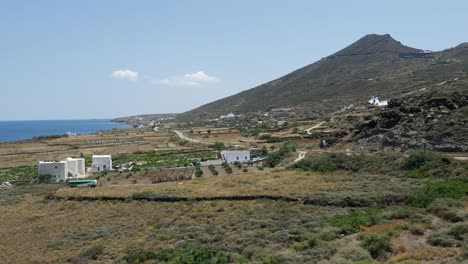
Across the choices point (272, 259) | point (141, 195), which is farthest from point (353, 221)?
point (141, 195)

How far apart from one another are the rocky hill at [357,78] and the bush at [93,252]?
80.6 meters

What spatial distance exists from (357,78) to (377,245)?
135721mm

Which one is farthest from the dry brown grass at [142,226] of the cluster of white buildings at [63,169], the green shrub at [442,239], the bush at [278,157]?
the bush at [278,157]

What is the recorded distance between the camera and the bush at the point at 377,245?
470 inches

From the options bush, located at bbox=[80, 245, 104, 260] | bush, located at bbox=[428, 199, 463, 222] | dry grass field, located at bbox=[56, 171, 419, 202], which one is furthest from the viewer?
dry grass field, located at bbox=[56, 171, 419, 202]

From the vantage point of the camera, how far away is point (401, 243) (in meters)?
12.5

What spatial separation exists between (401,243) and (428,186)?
9.41 m

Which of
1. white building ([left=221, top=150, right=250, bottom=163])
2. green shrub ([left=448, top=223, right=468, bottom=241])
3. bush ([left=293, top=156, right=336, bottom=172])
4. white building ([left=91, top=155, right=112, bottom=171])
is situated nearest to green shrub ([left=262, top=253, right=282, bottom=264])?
green shrub ([left=448, top=223, right=468, bottom=241])

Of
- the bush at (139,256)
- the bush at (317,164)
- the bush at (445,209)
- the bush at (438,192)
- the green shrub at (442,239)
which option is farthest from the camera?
the bush at (317,164)

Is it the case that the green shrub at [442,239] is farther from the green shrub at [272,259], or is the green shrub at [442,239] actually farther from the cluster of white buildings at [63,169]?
the cluster of white buildings at [63,169]

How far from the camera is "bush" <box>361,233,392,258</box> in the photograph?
11938mm

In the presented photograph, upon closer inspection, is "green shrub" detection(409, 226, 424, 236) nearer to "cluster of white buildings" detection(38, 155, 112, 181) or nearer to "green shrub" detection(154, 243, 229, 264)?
"green shrub" detection(154, 243, 229, 264)

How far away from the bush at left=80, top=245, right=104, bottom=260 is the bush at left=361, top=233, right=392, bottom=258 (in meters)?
10.8

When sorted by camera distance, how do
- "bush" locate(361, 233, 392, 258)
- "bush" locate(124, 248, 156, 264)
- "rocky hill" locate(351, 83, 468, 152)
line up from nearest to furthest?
"bush" locate(361, 233, 392, 258) < "bush" locate(124, 248, 156, 264) < "rocky hill" locate(351, 83, 468, 152)
